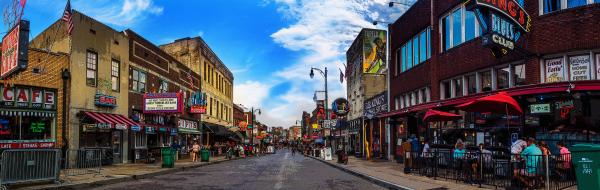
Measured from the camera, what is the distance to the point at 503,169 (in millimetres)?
14289

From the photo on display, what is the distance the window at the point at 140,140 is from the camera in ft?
99.8

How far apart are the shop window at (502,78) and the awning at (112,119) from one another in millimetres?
17104

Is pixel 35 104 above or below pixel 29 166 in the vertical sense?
above

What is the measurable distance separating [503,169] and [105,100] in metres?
19.2

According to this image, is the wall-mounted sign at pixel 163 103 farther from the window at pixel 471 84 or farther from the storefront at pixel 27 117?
the window at pixel 471 84

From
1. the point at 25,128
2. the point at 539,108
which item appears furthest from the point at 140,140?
the point at 539,108

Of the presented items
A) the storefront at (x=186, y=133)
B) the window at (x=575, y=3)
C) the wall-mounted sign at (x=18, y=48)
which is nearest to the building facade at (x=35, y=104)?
the wall-mounted sign at (x=18, y=48)

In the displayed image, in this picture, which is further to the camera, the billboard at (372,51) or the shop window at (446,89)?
the billboard at (372,51)

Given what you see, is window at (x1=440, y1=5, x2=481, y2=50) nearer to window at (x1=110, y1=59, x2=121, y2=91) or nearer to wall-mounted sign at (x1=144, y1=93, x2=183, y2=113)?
wall-mounted sign at (x1=144, y1=93, x2=183, y2=113)

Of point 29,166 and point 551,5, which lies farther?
point 551,5

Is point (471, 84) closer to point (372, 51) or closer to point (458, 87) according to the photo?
point (458, 87)

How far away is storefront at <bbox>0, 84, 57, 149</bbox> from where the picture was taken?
1956 centimetres

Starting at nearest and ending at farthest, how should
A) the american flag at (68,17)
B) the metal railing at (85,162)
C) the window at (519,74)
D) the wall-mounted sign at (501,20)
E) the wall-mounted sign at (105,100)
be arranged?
the wall-mounted sign at (501,20) < the metal railing at (85,162) < the window at (519,74) < the american flag at (68,17) < the wall-mounted sign at (105,100)

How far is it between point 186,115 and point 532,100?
29.4 metres
